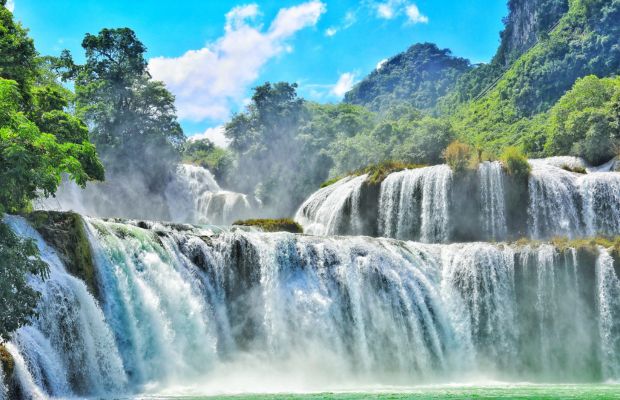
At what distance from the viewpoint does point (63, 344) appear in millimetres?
15250

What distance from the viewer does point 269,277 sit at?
22.7 m

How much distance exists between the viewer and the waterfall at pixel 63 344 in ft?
44.8

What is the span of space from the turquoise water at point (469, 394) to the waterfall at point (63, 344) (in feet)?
4.47

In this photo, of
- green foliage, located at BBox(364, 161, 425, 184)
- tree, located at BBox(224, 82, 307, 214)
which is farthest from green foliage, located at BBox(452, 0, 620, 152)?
green foliage, located at BBox(364, 161, 425, 184)

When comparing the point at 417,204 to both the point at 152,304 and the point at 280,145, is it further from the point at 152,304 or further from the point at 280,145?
the point at 280,145

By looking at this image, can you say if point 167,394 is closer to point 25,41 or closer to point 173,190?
point 25,41

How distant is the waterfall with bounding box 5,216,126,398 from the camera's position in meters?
13.7

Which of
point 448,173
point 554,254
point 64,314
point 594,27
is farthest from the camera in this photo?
point 594,27

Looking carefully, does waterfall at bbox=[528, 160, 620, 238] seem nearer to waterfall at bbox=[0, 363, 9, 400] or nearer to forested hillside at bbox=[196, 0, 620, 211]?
forested hillside at bbox=[196, 0, 620, 211]

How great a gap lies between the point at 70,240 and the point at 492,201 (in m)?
A: 21.4

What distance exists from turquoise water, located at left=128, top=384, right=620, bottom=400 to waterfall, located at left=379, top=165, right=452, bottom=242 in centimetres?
1280

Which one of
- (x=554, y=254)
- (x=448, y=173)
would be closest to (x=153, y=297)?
(x=554, y=254)

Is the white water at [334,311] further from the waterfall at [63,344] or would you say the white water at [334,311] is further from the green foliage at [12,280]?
the green foliage at [12,280]

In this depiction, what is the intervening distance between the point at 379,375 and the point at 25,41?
16835mm
